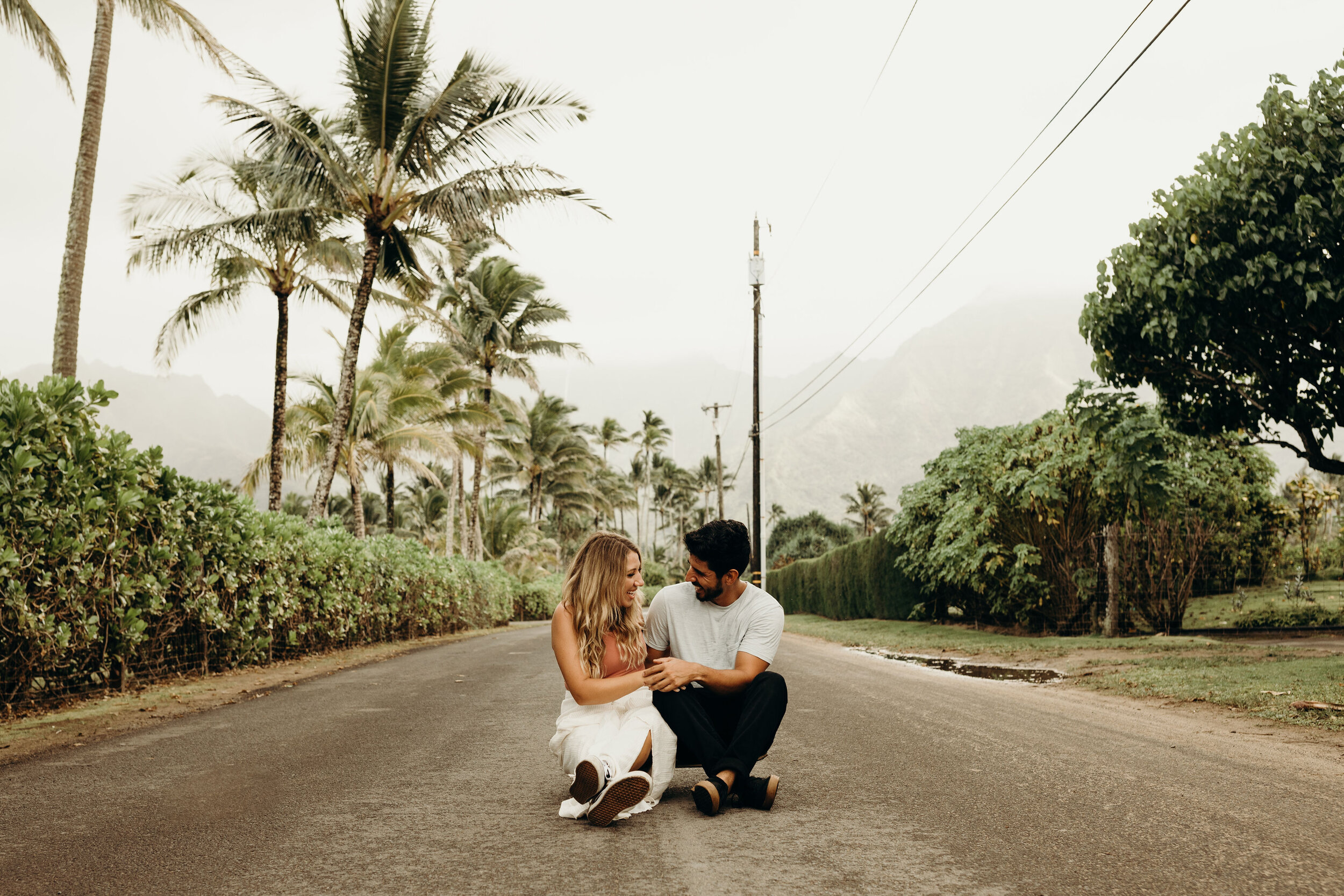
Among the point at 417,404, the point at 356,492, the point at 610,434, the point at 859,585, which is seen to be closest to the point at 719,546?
the point at 417,404

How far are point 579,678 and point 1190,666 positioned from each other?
9625mm

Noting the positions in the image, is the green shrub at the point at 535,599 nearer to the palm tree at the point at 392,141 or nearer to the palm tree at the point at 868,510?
the palm tree at the point at 392,141

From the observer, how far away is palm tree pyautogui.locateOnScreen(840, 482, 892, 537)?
88.4 meters

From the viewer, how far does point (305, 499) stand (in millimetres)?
81562

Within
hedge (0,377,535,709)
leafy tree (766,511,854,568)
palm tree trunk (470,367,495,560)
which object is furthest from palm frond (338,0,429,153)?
leafy tree (766,511,854,568)

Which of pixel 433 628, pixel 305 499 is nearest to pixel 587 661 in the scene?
pixel 433 628

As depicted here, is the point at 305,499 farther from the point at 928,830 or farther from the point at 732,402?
the point at 928,830

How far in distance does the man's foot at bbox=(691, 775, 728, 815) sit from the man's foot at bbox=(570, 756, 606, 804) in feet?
1.70

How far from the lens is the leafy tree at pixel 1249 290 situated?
9.60m

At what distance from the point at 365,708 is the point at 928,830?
5913mm

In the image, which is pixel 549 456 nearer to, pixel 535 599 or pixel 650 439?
pixel 535 599

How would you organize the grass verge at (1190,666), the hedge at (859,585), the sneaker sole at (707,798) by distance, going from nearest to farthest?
1. the sneaker sole at (707,798)
2. the grass verge at (1190,666)
3. the hedge at (859,585)

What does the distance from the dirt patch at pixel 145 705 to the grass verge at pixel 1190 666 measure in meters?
8.98

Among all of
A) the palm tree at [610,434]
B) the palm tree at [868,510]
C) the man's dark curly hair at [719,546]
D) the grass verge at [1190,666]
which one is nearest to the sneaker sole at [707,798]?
the man's dark curly hair at [719,546]
